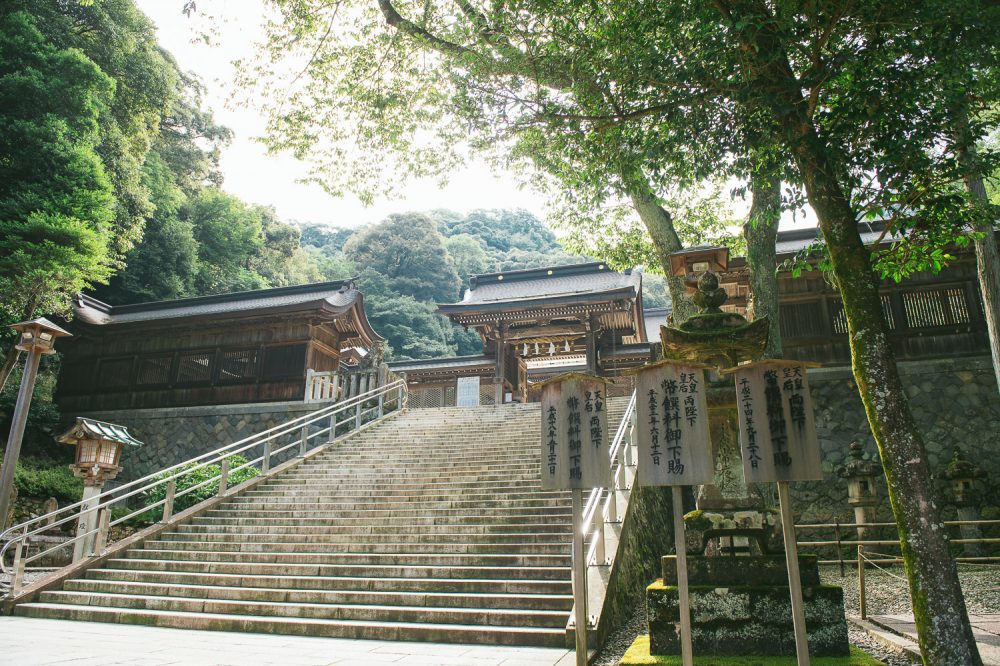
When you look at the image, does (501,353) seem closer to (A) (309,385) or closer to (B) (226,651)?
(A) (309,385)

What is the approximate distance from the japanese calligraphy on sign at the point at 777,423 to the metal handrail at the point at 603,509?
45.3 inches

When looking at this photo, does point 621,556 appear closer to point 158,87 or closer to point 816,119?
point 816,119

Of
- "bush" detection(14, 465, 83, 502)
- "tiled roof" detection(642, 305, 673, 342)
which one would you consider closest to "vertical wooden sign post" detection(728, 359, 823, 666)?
"bush" detection(14, 465, 83, 502)

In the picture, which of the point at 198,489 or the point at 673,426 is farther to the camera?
the point at 198,489

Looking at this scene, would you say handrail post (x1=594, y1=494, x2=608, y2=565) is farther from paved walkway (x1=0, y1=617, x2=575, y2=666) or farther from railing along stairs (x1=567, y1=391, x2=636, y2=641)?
paved walkway (x1=0, y1=617, x2=575, y2=666)

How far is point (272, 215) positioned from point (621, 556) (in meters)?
36.5

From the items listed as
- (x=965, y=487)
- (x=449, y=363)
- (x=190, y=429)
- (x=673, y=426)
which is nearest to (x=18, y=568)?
(x=673, y=426)

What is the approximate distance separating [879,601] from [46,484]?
1691cm

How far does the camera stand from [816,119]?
237 inches

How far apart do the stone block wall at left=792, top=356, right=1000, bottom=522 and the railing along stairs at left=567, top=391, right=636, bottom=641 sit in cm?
630

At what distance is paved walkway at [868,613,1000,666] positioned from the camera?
15.6 ft

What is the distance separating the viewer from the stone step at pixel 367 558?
6965 millimetres

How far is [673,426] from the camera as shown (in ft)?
14.7

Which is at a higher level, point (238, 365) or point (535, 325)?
point (535, 325)
